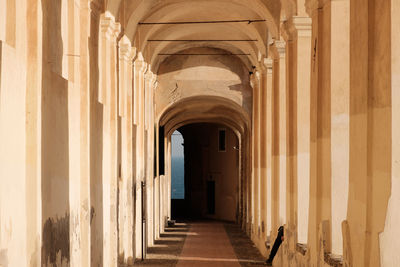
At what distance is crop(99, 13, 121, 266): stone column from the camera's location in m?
15.4

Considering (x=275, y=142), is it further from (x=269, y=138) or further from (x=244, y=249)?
(x=244, y=249)

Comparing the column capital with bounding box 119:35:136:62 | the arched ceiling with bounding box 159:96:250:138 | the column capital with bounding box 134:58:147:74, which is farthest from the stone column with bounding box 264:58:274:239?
the arched ceiling with bounding box 159:96:250:138

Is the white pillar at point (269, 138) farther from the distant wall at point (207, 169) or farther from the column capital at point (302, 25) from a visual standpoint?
the distant wall at point (207, 169)

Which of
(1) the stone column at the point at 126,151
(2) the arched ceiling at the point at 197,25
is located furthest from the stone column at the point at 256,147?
(1) the stone column at the point at 126,151

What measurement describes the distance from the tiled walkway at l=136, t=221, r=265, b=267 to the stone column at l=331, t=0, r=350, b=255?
9132mm

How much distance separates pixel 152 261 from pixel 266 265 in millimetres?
3578

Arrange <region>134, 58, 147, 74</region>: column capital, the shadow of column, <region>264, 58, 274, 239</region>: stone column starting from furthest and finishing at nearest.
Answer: <region>264, 58, 274, 239</region>: stone column < <region>134, 58, 147, 74</region>: column capital < the shadow of column

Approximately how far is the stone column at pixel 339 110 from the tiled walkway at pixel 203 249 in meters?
9.13

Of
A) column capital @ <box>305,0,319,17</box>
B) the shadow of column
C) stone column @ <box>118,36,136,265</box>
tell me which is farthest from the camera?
stone column @ <box>118,36,136,265</box>

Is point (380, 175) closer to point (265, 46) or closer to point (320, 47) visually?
point (320, 47)

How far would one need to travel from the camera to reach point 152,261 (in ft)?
70.9

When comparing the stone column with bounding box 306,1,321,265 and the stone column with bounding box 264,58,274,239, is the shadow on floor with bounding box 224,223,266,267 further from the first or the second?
the stone column with bounding box 306,1,321,265

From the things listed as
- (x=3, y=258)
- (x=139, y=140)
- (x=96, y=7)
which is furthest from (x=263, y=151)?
(x=3, y=258)

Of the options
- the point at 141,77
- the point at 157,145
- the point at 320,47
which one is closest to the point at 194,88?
the point at 157,145
